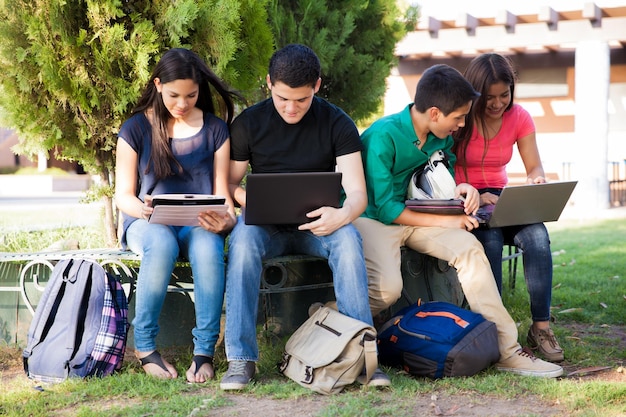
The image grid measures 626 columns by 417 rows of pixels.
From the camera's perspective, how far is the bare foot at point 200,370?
3.71 m

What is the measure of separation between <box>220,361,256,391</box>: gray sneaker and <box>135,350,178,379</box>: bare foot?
32 centimetres

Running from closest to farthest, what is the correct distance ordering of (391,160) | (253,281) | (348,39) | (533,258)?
(253,281) → (391,160) → (533,258) → (348,39)

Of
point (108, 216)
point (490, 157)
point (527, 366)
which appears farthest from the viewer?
point (108, 216)

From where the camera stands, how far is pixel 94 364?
148 inches

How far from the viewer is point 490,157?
187 inches

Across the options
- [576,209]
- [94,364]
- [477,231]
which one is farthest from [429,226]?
[576,209]

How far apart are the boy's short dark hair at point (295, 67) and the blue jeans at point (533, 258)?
143cm

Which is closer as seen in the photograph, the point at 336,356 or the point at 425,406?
the point at 425,406

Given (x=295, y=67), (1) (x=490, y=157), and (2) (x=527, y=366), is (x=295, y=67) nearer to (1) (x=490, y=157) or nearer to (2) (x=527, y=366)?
(1) (x=490, y=157)

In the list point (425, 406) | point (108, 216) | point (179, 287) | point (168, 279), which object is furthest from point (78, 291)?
point (425, 406)

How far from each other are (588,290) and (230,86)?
3356 mm

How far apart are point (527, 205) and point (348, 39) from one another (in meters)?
3.41

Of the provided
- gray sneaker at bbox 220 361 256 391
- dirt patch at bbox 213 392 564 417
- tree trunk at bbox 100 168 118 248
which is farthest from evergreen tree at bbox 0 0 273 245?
dirt patch at bbox 213 392 564 417

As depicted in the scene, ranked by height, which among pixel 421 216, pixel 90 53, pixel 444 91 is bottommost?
pixel 421 216
